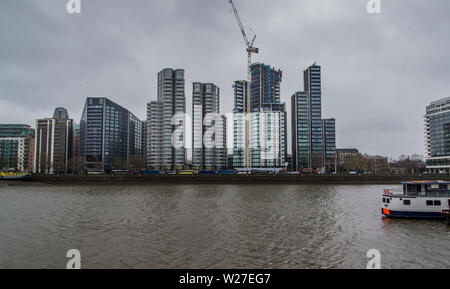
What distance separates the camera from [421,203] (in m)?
29.5

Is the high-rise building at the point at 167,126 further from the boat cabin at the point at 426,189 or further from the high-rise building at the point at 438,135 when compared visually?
the high-rise building at the point at 438,135

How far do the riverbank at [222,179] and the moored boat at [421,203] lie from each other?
61.0 meters

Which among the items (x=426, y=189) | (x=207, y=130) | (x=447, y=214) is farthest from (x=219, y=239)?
(x=207, y=130)

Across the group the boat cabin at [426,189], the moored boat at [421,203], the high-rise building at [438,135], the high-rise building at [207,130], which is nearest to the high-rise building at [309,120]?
the high-rise building at [207,130]

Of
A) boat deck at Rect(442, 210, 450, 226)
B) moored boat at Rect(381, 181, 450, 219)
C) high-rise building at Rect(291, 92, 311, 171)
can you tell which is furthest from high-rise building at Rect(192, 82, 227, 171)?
boat deck at Rect(442, 210, 450, 226)

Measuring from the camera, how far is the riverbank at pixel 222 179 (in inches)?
3607

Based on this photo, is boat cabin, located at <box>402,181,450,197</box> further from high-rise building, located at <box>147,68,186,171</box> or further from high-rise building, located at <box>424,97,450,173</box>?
high-rise building, located at <box>424,97,450,173</box>

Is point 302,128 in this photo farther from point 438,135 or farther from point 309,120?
point 438,135

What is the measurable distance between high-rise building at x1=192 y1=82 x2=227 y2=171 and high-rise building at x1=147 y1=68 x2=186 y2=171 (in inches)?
357

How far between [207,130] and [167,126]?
26.8m

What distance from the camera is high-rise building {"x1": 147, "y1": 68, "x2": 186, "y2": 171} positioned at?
16750cm

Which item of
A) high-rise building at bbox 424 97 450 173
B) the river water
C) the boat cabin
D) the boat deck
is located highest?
high-rise building at bbox 424 97 450 173

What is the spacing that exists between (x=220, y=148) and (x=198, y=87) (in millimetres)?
42974
